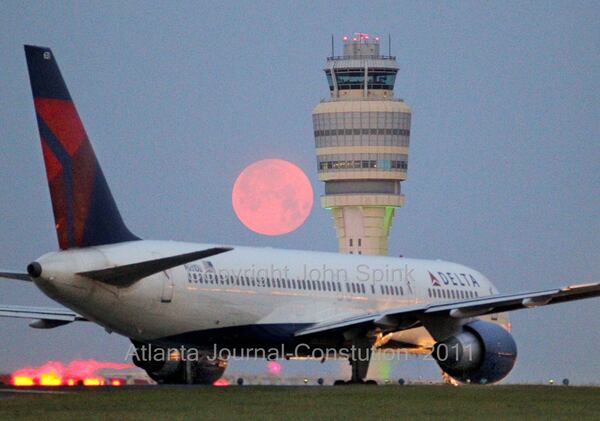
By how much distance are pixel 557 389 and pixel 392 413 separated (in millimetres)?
9817

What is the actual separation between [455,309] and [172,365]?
27.8 feet

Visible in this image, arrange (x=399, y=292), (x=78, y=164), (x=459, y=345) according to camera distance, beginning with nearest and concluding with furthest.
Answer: (x=78, y=164) → (x=459, y=345) → (x=399, y=292)

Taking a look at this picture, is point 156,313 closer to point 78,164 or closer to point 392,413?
point 78,164

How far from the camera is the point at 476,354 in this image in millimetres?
43688

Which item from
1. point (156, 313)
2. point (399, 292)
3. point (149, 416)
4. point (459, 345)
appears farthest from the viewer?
point (399, 292)

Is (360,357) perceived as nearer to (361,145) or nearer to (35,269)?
(35,269)

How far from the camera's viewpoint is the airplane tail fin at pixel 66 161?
36125 millimetres

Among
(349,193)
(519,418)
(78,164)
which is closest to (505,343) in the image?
(78,164)

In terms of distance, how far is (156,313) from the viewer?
39125 mm

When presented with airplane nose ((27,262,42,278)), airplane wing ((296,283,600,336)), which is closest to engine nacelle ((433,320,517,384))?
airplane wing ((296,283,600,336))

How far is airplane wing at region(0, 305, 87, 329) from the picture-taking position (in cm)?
4559

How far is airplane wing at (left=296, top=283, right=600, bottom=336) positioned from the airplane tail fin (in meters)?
8.45

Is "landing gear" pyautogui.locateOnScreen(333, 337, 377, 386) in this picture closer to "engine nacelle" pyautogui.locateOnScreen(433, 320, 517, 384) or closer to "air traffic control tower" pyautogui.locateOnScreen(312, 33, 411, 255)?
"engine nacelle" pyautogui.locateOnScreen(433, 320, 517, 384)

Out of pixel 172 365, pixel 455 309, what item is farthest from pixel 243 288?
pixel 455 309
